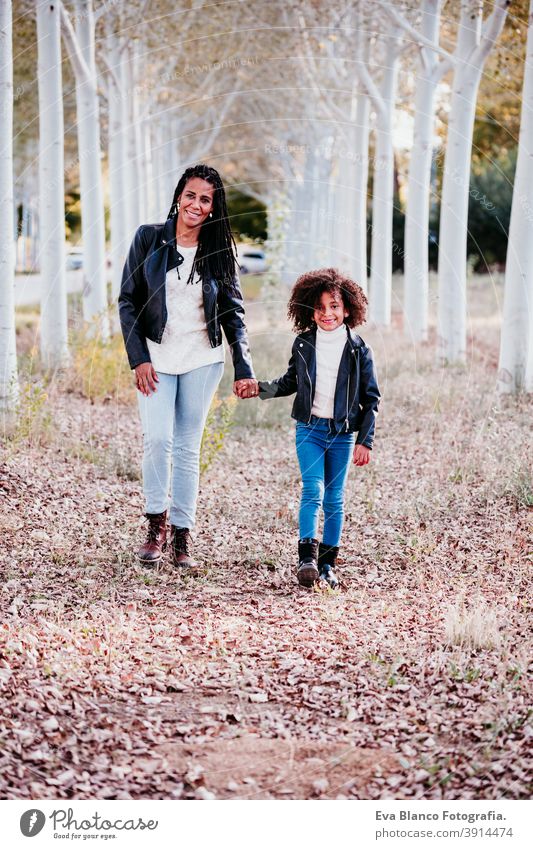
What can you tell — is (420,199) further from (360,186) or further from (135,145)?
(135,145)

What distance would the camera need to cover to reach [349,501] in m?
7.32

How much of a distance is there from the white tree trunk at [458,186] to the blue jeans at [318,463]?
632 centimetres

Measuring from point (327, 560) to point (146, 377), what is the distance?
1470 millimetres

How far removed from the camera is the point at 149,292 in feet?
17.5

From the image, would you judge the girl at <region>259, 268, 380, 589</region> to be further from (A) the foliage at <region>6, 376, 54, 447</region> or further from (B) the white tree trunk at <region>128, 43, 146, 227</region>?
(B) the white tree trunk at <region>128, 43, 146, 227</region>

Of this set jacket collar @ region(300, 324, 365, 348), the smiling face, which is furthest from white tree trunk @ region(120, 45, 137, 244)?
jacket collar @ region(300, 324, 365, 348)

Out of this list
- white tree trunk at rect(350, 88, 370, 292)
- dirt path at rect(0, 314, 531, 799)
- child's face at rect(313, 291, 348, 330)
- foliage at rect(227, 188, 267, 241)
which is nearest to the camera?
dirt path at rect(0, 314, 531, 799)

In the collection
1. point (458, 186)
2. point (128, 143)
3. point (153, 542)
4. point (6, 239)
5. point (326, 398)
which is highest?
point (128, 143)

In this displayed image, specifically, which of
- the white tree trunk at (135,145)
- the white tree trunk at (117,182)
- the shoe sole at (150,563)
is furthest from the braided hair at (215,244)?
the white tree trunk at (135,145)

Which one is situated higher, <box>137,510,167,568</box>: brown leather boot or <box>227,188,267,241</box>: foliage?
<box>227,188,267,241</box>: foliage

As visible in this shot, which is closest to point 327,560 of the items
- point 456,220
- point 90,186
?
point 456,220

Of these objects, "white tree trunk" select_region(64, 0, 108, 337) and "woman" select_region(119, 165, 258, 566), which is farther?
"white tree trunk" select_region(64, 0, 108, 337)

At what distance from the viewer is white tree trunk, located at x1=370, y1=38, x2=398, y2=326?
15.7 m

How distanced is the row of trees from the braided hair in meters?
2.92
